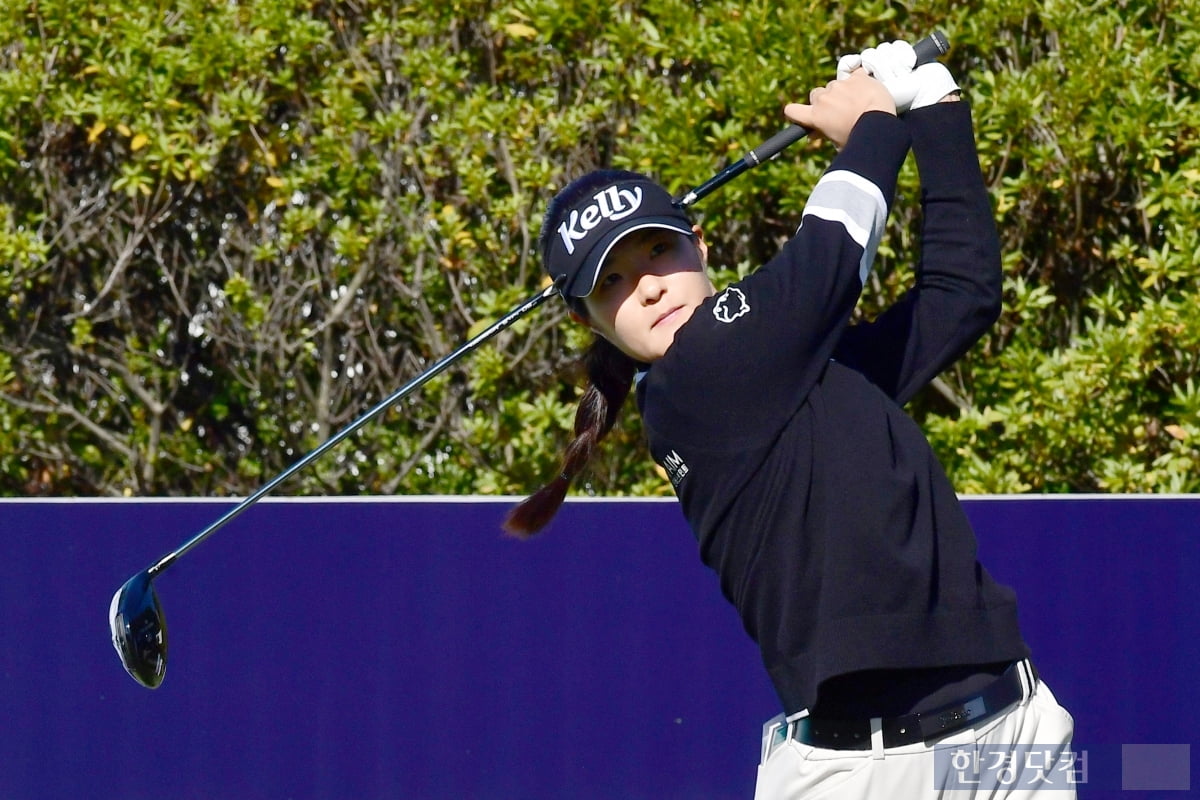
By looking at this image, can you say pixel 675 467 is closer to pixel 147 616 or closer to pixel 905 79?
pixel 905 79

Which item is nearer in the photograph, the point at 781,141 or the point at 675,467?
the point at 675,467

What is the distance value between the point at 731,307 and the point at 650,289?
0.19m

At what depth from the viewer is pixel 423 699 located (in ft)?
13.2

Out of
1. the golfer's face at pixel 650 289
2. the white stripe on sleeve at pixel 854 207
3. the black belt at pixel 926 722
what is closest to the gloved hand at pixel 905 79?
the white stripe on sleeve at pixel 854 207

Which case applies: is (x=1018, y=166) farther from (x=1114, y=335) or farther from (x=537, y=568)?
(x=537, y=568)

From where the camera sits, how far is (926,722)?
81.6 inches

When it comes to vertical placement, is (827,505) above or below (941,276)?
below

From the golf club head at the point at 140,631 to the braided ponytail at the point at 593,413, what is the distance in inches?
33.8

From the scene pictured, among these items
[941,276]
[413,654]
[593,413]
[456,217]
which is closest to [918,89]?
[941,276]

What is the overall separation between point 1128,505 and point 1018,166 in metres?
1.40

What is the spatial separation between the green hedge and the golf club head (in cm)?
193

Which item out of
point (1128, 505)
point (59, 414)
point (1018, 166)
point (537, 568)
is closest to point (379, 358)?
point (59, 414)

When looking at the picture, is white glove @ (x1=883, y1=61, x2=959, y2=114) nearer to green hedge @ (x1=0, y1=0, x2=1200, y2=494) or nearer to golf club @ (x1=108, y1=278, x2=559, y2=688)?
golf club @ (x1=108, y1=278, x2=559, y2=688)

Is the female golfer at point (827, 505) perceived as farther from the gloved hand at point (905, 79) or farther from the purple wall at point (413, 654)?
the purple wall at point (413, 654)
